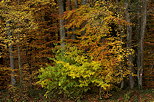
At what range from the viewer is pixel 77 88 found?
9.88 metres

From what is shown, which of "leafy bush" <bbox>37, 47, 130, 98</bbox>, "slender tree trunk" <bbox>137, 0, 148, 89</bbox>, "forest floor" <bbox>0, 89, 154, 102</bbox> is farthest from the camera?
"slender tree trunk" <bbox>137, 0, 148, 89</bbox>

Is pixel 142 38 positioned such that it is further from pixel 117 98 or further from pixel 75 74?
pixel 75 74

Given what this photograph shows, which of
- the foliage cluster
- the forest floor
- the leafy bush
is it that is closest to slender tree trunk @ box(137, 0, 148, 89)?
the forest floor

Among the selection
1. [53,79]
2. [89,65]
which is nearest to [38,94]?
[53,79]

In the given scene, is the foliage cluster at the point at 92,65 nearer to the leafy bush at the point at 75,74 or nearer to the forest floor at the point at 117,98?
the leafy bush at the point at 75,74

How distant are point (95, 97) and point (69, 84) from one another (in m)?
2.14

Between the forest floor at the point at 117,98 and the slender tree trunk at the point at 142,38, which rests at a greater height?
the slender tree trunk at the point at 142,38

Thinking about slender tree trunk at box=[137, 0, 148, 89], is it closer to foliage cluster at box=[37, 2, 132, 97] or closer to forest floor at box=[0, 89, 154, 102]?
forest floor at box=[0, 89, 154, 102]

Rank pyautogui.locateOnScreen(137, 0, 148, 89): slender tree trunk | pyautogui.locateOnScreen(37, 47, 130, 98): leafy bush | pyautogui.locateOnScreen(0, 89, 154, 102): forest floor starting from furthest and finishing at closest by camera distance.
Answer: pyautogui.locateOnScreen(137, 0, 148, 89): slender tree trunk < pyautogui.locateOnScreen(0, 89, 154, 102): forest floor < pyautogui.locateOnScreen(37, 47, 130, 98): leafy bush

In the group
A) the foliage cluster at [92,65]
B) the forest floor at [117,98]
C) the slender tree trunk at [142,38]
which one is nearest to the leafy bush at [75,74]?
the foliage cluster at [92,65]

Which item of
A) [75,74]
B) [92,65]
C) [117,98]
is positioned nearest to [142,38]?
[117,98]

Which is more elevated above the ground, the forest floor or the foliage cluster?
the foliage cluster

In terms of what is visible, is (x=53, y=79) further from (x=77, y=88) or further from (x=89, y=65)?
(x=89, y=65)

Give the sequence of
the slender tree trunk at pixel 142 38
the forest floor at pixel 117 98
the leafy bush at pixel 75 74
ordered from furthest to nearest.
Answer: the slender tree trunk at pixel 142 38 → the forest floor at pixel 117 98 → the leafy bush at pixel 75 74
